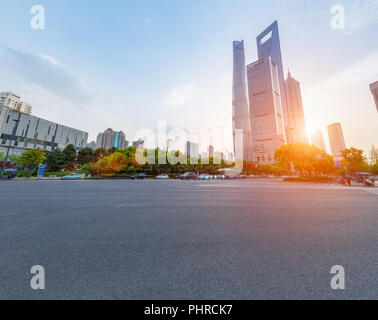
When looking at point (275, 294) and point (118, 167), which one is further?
point (118, 167)

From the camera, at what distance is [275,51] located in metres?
125

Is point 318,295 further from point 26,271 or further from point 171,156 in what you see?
point 171,156

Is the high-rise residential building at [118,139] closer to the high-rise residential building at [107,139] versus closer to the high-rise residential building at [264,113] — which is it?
the high-rise residential building at [107,139]

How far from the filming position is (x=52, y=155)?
46.8 metres

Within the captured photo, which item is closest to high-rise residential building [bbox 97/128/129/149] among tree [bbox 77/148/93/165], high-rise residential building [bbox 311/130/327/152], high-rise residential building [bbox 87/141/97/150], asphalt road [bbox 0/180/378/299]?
high-rise residential building [bbox 87/141/97/150]

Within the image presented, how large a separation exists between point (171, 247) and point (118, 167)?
38679 millimetres

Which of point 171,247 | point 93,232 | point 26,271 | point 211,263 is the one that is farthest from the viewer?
point 93,232

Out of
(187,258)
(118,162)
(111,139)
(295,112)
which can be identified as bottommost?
(187,258)

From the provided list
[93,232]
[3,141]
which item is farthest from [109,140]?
[93,232]

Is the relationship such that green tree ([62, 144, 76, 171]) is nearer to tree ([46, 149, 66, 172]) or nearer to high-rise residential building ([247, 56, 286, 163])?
tree ([46, 149, 66, 172])

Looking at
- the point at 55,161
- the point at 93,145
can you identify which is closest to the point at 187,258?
the point at 55,161

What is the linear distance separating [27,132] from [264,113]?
417 feet

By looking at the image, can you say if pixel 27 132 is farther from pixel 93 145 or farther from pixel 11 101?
pixel 93 145

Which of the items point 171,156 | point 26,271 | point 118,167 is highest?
point 171,156
